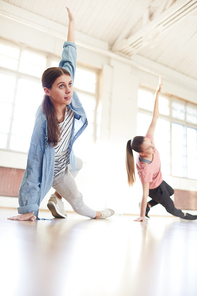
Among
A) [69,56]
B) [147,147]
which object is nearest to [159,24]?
[147,147]

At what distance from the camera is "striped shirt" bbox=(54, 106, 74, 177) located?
159 centimetres

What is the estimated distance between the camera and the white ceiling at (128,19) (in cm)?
452

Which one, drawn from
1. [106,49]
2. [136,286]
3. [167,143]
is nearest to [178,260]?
[136,286]

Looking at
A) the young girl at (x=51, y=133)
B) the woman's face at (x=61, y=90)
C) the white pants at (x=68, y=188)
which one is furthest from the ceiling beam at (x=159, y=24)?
the white pants at (x=68, y=188)

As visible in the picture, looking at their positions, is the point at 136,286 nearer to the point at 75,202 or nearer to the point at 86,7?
the point at 75,202

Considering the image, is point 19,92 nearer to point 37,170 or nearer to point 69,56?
point 69,56

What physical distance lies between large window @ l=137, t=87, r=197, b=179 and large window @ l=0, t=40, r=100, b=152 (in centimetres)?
167

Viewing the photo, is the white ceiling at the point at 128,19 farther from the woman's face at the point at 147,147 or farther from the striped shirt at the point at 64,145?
the striped shirt at the point at 64,145

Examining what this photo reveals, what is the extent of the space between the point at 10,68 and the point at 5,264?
15.8 feet

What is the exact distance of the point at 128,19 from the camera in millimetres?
4988

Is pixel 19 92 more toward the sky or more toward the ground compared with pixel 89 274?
more toward the sky

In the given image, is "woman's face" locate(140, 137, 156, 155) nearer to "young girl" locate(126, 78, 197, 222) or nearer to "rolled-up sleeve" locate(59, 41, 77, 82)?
"young girl" locate(126, 78, 197, 222)

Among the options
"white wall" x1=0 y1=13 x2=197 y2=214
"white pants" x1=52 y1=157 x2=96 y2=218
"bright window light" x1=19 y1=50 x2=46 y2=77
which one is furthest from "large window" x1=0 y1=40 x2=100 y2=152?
"white pants" x1=52 y1=157 x2=96 y2=218

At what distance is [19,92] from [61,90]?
11.4 ft
